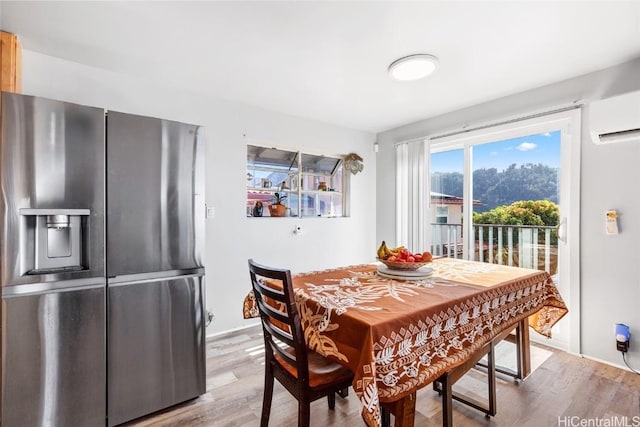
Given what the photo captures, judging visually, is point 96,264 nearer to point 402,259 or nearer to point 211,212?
point 211,212

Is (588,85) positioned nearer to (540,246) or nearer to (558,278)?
(540,246)

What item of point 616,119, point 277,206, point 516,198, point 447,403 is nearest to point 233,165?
point 277,206

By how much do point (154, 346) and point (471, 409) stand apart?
78.4 inches

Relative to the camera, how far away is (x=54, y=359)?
157cm

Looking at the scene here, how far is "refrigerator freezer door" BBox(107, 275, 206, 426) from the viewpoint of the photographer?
5.71 ft

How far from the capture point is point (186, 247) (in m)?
1.97

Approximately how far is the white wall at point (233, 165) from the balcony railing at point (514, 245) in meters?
1.44

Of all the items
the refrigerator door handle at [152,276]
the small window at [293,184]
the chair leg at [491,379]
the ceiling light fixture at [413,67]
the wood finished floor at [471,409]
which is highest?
the ceiling light fixture at [413,67]

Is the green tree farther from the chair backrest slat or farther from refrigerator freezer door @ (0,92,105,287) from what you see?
refrigerator freezer door @ (0,92,105,287)

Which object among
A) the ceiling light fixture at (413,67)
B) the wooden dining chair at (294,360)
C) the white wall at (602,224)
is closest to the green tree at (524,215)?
the white wall at (602,224)

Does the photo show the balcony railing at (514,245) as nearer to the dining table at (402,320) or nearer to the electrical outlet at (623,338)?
the electrical outlet at (623,338)

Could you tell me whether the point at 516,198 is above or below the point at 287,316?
above

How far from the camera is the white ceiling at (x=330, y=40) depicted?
1736 mm

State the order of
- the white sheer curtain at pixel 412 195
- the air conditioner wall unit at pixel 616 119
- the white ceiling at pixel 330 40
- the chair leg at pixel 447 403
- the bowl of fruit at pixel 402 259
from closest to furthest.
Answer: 1. the chair leg at pixel 447 403
2. the white ceiling at pixel 330 40
3. the bowl of fruit at pixel 402 259
4. the air conditioner wall unit at pixel 616 119
5. the white sheer curtain at pixel 412 195
